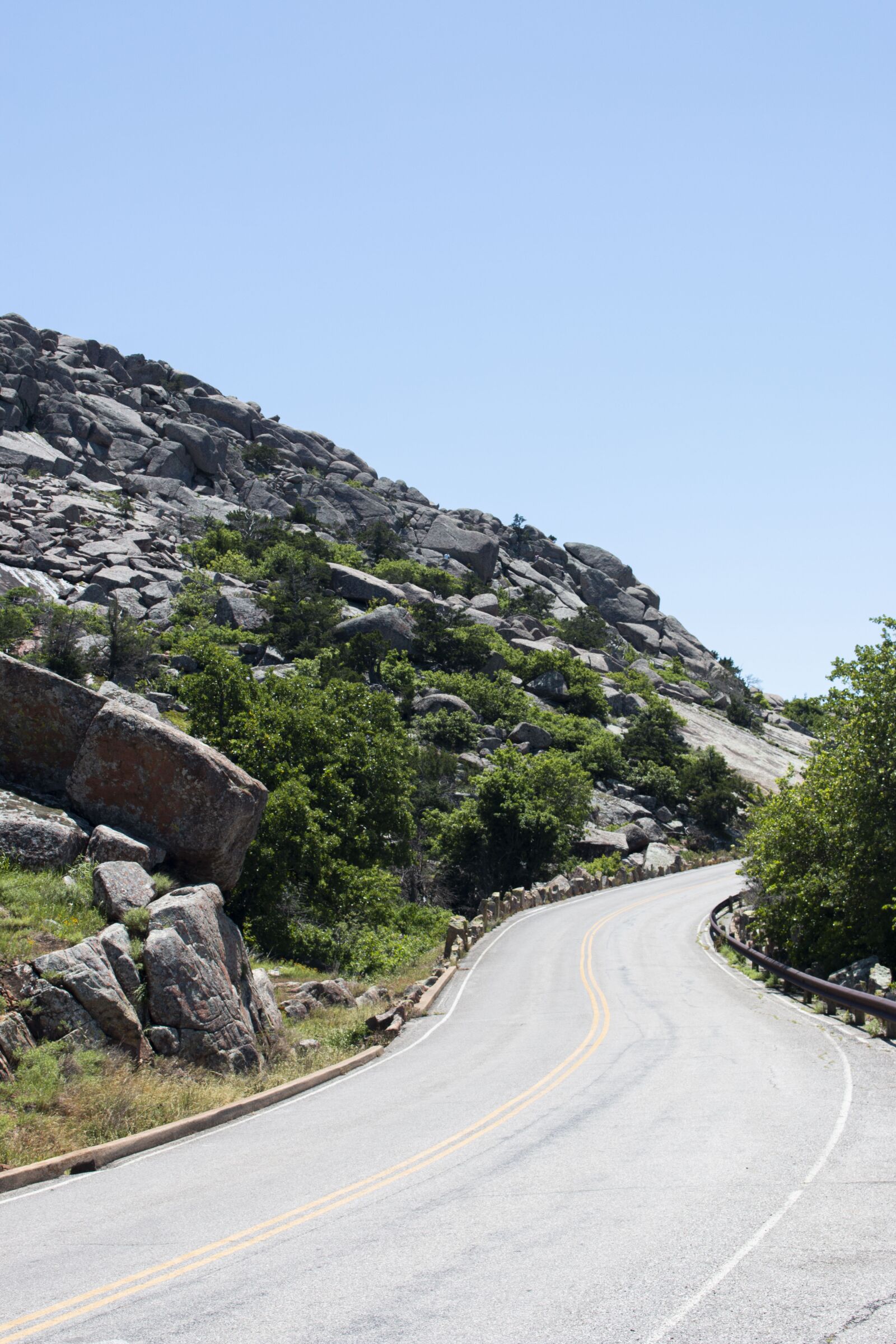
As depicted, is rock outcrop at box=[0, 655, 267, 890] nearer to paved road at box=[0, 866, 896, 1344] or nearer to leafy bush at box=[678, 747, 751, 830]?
paved road at box=[0, 866, 896, 1344]

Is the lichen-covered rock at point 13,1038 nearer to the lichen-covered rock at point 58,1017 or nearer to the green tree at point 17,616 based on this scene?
the lichen-covered rock at point 58,1017

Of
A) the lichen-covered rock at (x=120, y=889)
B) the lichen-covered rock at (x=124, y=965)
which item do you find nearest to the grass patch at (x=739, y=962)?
the lichen-covered rock at (x=120, y=889)

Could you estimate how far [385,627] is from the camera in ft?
226

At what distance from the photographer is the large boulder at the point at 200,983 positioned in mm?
11969

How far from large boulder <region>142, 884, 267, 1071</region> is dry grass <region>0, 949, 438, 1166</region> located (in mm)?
369

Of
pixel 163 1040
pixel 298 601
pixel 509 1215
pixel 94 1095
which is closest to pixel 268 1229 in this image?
pixel 509 1215

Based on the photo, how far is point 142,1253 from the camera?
238 inches

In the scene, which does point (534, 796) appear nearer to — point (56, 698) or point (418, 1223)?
point (56, 698)

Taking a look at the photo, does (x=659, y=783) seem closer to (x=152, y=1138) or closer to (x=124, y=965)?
(x=124, y=965)

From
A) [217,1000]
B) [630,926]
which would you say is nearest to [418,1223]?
[217,1000]

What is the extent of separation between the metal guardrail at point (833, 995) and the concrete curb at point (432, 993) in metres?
7.44

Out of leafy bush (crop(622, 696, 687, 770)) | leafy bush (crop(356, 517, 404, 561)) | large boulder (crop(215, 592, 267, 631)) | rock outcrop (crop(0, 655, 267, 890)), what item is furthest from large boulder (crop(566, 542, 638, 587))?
rock outcrop (crop(0, 655, 267, 890))

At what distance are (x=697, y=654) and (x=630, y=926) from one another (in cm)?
8524

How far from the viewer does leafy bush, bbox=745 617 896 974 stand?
17.4 meters
